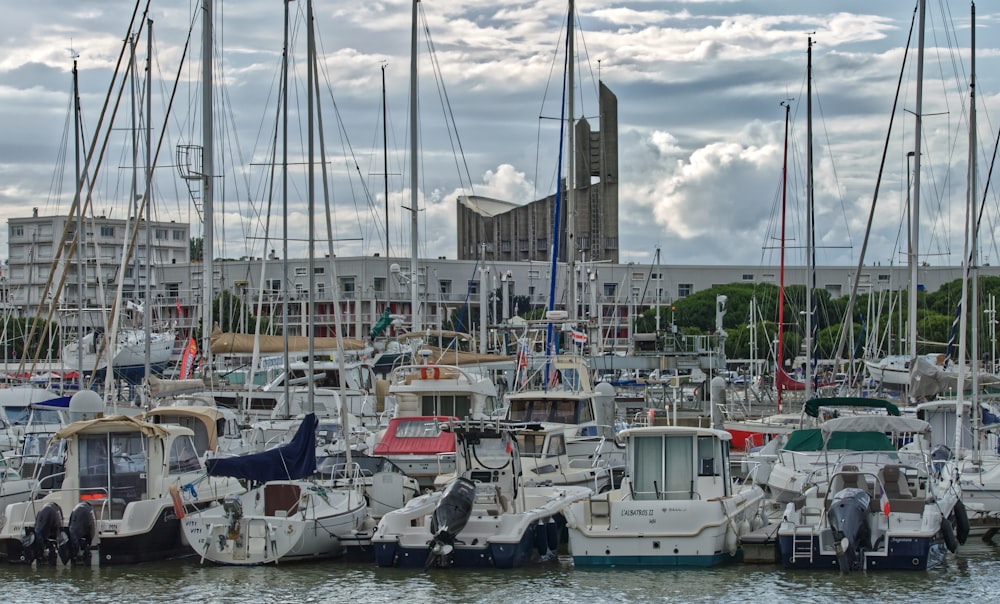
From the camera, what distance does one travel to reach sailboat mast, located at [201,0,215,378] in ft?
129

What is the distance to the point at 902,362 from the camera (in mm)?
57469

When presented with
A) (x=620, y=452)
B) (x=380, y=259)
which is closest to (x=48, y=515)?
(x=620, y=452)

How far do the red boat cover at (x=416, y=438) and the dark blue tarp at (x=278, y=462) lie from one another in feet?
17.4

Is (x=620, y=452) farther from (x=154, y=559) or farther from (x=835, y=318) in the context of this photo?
(x=835, y=318)

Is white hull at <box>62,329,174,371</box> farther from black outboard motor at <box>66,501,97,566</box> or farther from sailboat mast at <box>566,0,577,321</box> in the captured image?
black outboard motor at <box>66,501,97,566</box>

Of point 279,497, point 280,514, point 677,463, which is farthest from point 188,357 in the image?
point 677,463

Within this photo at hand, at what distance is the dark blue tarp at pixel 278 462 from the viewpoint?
25491mm

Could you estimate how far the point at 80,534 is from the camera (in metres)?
24.2

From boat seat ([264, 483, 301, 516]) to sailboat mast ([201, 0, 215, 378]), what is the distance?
14.4 m

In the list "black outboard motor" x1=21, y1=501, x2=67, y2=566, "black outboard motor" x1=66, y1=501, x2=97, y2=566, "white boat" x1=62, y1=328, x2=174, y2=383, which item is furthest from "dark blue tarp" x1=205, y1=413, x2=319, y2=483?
"white boat" x1=62, y1=328, x2=174, y2=383

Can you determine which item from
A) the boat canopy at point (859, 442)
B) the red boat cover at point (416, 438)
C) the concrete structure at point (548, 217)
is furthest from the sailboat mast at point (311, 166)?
the concrete structure at point (548, 217)

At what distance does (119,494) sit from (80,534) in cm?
138

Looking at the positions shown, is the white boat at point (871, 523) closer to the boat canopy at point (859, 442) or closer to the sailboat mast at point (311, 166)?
the boat canopy at point (859, 442)

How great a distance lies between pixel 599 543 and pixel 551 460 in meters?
6.12
